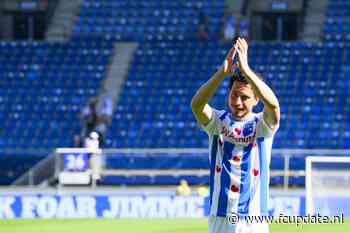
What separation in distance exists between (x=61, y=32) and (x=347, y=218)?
1563 centimetres

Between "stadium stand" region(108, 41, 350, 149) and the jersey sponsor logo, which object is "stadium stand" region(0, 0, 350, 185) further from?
the jersey sponsor logo

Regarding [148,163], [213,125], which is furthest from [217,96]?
[213,125]

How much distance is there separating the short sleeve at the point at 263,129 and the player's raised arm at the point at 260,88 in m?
0.02

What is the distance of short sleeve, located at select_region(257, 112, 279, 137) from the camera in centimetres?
731

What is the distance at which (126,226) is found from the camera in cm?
1816

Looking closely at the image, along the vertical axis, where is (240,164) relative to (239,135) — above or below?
below

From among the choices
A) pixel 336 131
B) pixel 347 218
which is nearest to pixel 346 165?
pixel 347 218

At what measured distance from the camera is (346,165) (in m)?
17.5

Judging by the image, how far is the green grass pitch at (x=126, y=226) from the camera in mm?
17078

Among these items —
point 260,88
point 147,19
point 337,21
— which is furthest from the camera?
point 147,19

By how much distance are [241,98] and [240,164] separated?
48 cm


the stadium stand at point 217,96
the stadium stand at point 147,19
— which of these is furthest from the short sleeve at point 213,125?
the stadium stand at point 147,19

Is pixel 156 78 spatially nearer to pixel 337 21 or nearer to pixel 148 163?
pixel 337 21

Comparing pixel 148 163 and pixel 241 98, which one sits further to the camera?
pixel 148 163
